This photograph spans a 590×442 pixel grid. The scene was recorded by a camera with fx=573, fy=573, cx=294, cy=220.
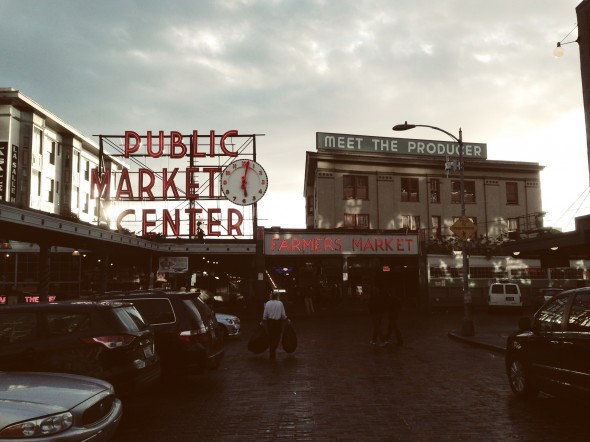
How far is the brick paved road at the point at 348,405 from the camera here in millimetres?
7121

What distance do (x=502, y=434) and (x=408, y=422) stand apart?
48.2 inches

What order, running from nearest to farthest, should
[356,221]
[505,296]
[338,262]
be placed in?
[505,296]
[338,262]
[356,221]

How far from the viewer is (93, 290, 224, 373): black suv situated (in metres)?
10.1

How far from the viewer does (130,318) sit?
823 cm

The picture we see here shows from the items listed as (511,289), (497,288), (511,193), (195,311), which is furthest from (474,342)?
(511,193)

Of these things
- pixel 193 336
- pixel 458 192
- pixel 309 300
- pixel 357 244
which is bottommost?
pixel 309 300

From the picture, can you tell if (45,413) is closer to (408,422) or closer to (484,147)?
(408,422)

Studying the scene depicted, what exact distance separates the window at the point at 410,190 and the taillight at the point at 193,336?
37113 millimetres

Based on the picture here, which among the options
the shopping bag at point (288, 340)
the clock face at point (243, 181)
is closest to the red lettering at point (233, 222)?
the clock face at point (243, 181)

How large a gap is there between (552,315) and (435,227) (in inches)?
1518

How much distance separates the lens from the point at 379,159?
44938 millimetres

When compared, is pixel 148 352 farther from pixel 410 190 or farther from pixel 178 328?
pixel 410 190

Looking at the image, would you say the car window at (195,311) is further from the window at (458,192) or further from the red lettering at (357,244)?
the window at (458,192)

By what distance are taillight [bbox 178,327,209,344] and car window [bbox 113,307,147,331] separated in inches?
61.4
